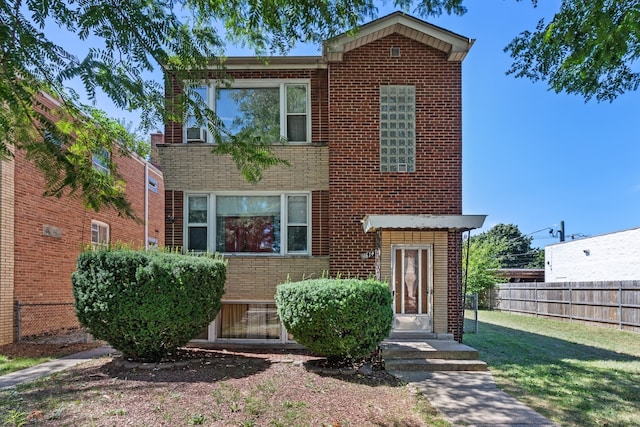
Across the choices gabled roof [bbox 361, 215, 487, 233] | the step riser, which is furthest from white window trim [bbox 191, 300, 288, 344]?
gabled roof [bbox 361, 215, 487, 233]

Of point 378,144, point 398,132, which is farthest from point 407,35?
point 378,144

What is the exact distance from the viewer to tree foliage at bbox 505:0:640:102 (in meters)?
3.93

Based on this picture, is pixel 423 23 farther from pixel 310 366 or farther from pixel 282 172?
pixel 310 366

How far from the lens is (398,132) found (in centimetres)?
1029

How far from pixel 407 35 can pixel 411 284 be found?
6069 millimetres

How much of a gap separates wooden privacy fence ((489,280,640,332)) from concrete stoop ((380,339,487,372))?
9.04 m

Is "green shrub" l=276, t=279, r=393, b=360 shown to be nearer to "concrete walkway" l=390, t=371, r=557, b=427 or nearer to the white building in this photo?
"concrete walkway" l=390, t=371, r=557, b=427

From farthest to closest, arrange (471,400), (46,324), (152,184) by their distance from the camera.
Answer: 1. (152,184)
2. (46,324)
3. (471,400)

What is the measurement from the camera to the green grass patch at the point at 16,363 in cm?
793

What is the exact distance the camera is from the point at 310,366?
7.79m

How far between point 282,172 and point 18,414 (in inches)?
274

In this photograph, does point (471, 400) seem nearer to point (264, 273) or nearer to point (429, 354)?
point (429, 354)

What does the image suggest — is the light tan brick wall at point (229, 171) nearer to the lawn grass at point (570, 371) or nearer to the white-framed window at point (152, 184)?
the lawn grass at point (570, 371)

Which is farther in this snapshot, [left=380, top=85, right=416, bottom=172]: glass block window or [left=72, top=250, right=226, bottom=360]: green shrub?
[left=380, top=85, right=416, bottom=172]: glass block window
